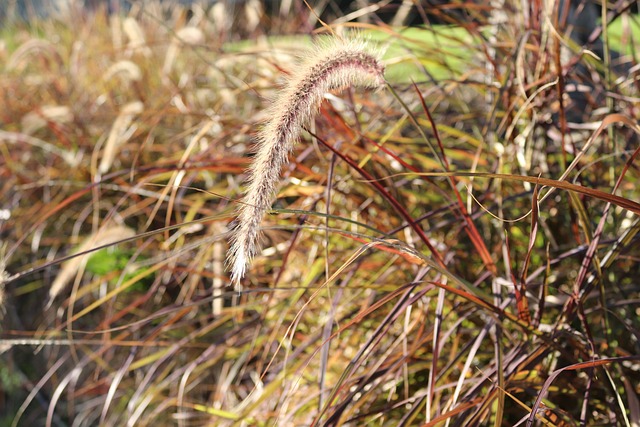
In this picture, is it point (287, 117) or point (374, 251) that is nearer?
point (287, 117)

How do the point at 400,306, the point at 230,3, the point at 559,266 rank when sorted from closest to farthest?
the point at 400,306
the point at 559,266
the point at 230,3

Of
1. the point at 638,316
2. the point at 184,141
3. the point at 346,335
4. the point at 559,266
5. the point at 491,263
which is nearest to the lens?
the point at 491,263

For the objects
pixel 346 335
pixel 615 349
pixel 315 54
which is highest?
pixel 315 54

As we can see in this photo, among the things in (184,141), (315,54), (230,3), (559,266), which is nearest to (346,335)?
(559,266)

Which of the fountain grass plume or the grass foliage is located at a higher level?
the fountain grass plume

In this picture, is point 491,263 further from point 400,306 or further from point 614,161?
point 614,161
